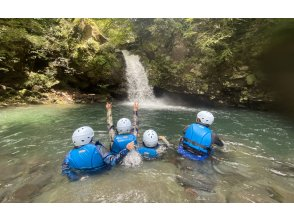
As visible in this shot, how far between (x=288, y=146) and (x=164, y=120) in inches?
213

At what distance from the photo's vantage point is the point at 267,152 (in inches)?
277

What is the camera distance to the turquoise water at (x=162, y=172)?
4301 millimetres

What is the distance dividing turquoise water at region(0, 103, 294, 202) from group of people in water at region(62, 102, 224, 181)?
0.74 feet

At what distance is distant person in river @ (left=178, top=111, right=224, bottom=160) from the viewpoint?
5.84 meters

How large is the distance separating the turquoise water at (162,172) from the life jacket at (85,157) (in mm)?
311

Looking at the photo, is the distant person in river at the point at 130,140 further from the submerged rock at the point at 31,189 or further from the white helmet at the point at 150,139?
the submerged rock at the point at 31,189

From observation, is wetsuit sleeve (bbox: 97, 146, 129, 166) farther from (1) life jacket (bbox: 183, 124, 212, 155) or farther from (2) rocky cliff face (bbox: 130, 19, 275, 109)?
(2) rocky cliff face (bbox: 130, 19, 275, 109)

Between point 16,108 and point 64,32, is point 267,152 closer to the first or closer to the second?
point 16,108

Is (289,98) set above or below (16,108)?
above

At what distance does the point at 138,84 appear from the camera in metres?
Answer: 18.9

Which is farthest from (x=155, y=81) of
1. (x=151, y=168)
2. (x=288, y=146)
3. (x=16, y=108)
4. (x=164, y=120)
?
(x=151, y=168)

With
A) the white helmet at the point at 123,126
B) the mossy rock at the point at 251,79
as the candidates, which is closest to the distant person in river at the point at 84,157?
the white helmet at the point at 123,126

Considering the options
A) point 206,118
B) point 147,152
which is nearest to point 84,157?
point 147,152

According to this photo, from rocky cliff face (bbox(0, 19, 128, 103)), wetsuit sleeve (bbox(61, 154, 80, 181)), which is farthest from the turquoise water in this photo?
rocky cliff face (bbox(0, 19, 128, 103))
